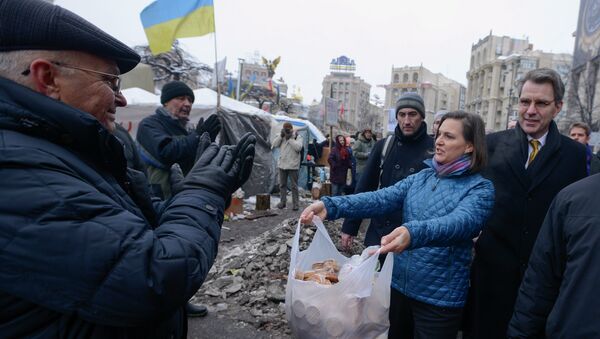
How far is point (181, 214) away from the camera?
1196 millimetres

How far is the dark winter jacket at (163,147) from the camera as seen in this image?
341 cm

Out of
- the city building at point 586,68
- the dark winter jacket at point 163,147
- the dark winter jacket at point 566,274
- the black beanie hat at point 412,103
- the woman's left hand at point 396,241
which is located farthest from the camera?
the city building at point 586,68

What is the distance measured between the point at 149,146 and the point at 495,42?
82586mm

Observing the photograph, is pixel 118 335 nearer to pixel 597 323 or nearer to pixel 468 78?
pixel 597 323

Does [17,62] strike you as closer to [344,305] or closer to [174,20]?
[344,305]

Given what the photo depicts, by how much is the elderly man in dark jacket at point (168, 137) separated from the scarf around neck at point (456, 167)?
214 centimetres

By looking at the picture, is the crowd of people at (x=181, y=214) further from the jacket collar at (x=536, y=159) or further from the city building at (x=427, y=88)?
the city building at (x=427, y=88)

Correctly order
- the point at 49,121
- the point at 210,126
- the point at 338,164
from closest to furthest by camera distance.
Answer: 1. the point at 49,121
2. the point at 210,126
3. the point at 338,164

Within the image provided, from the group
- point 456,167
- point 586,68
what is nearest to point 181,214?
point 456,167

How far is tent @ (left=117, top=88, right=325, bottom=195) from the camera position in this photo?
8.99 meters

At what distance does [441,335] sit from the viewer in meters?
2.15

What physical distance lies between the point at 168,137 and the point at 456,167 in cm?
256

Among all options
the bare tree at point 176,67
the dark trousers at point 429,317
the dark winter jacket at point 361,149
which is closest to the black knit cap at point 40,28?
the dark trousers at point 429,317

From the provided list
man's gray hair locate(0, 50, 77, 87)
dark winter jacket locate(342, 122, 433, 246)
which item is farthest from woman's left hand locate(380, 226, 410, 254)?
man's gray hair locate(0, 50, 77, 87)
